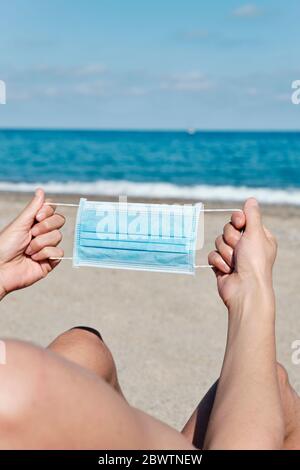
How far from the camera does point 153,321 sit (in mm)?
3779

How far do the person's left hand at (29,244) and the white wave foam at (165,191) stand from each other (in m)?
9.44

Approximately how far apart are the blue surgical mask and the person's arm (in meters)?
0.11

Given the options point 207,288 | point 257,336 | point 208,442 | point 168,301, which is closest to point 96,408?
point 208,442

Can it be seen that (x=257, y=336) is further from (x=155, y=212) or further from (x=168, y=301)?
(x=168, y=301)

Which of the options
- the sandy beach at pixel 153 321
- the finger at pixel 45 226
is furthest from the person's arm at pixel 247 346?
the sandy beach at pixel 153 321

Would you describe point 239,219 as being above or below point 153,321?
above

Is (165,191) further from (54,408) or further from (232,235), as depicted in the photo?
(54,408)

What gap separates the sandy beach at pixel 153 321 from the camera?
9.90 feet

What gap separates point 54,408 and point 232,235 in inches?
26.4

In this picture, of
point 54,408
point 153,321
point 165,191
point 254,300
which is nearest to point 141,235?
point 254,300

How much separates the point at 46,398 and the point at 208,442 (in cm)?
36

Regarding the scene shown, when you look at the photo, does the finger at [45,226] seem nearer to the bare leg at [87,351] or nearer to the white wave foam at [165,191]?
the bare leg at [87,351]

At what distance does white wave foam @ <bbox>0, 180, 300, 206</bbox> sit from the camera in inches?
469

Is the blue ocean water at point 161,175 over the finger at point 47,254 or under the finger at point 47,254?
over
